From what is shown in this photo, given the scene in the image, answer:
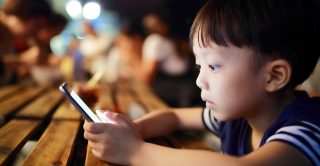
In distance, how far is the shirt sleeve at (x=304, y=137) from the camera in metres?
0.73

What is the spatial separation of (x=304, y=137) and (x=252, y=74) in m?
0.21

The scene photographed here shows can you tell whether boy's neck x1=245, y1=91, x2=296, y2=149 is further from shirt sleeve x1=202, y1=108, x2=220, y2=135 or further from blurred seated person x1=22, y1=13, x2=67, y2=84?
blurred seated person x1=22, y1=13, x2=67, y2=84

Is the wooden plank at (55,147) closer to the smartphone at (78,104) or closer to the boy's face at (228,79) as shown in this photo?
the smartphone at (78,104)

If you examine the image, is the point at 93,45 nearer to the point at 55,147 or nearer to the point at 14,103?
the point at 14,103

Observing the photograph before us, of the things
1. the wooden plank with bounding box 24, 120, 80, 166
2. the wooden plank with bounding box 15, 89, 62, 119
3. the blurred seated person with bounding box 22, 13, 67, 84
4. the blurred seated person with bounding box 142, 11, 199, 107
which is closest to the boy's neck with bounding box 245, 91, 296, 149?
the wooden plank with bounding box 24, 120, 80, 166

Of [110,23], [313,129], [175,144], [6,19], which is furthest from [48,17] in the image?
[110,23]

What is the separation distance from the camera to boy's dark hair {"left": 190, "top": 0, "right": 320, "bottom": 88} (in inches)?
33.7

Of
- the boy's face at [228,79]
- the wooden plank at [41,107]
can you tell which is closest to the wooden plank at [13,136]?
the wooden plank at [41,107]

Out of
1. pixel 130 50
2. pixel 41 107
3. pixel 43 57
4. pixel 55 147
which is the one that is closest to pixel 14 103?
pixel 41 107

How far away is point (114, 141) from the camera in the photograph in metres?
0.79

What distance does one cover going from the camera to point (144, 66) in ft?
14.7

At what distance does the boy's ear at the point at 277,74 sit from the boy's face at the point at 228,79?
0.06ft

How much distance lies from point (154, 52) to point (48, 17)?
159 centimetres

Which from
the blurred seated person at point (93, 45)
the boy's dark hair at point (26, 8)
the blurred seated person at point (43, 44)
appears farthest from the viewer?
the blurred seated person at point (93, 45)
